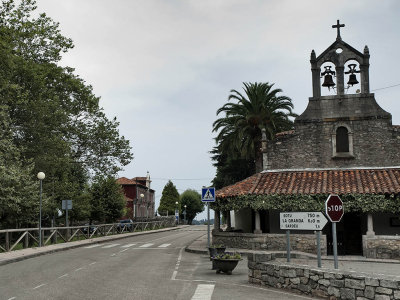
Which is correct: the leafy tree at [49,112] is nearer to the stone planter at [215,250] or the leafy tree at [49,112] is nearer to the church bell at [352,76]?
the stone planter at [215,250]

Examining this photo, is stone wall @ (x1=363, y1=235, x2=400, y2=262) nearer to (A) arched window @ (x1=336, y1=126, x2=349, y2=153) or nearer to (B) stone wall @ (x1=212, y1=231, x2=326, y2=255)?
(B) stone wall @ (x1=212, y1=231, x2=326, y2=255)

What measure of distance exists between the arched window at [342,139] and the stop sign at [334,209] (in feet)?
43.3

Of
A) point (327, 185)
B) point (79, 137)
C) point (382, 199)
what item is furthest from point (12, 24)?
point (382, 199)

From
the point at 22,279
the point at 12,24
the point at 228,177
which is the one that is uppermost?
the point at 12,24

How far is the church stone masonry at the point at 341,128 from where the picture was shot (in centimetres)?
2272

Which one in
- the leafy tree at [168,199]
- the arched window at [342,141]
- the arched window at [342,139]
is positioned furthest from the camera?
the leafy tree at [168,199]

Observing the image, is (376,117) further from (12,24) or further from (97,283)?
(12,24)

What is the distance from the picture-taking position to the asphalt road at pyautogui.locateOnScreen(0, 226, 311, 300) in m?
10.2

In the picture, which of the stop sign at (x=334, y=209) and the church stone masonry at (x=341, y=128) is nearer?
the stop sign at (x=334, y=209)

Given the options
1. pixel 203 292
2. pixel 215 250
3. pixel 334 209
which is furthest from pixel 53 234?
pixel 334 209

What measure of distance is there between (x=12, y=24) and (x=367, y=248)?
24.8m

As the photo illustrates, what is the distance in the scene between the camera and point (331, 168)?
23.3 m

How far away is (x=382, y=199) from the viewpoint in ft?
64.5

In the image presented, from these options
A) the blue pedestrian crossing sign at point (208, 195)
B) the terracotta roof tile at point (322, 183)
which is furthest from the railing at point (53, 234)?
the terracotta roof tile at point (322, 183)
